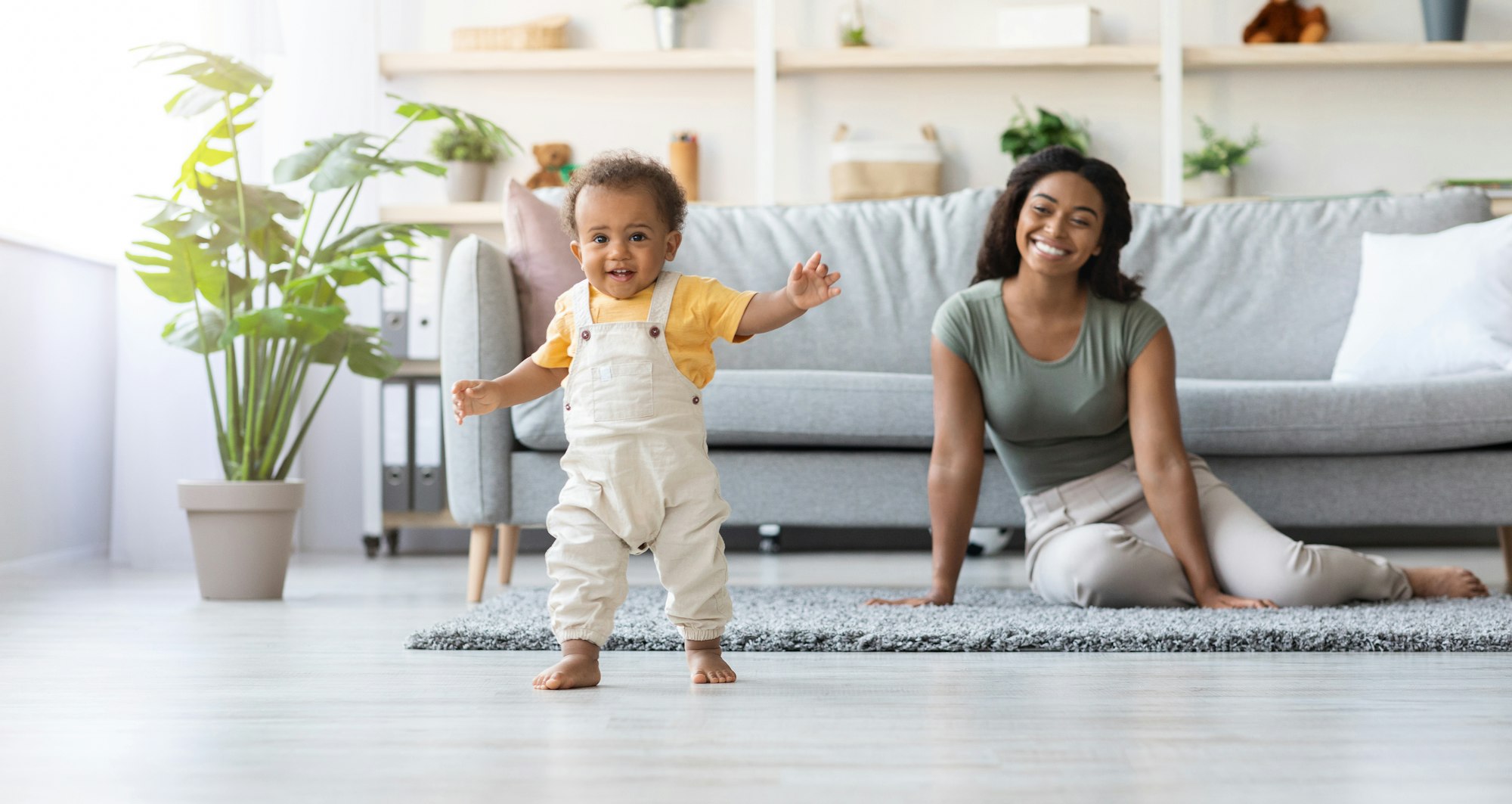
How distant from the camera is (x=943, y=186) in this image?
3.89 m

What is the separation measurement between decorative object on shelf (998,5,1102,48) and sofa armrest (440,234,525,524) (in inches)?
82.5

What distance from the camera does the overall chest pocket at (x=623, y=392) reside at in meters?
1.35

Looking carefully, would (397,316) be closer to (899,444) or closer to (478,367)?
(478,367)

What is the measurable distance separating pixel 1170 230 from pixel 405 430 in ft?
6.32

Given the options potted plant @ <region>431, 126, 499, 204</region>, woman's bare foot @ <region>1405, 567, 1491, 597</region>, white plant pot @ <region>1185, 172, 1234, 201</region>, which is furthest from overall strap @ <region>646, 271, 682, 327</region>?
white plant pot @ <region>1185, 172, 1234, 201</region>

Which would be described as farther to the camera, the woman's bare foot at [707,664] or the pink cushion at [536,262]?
the pink cushion at [536,262]

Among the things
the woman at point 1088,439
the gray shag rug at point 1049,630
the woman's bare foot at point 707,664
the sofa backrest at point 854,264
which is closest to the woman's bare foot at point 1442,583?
the woman at point 1088,439

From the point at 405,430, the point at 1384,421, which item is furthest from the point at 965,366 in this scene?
the point at 405,430

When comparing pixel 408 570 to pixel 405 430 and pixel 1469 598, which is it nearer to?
pixel 405 430

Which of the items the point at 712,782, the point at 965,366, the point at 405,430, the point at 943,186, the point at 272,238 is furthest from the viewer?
the point at 943,186

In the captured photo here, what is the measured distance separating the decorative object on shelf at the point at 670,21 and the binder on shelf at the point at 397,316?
3.48 ft

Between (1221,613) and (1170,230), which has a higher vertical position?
(1170,230)

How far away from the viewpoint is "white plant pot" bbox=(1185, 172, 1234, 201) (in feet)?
12.3

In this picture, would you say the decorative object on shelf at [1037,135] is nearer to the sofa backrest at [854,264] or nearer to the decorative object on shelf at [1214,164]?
the decorative object on shelf at [1214,164]
